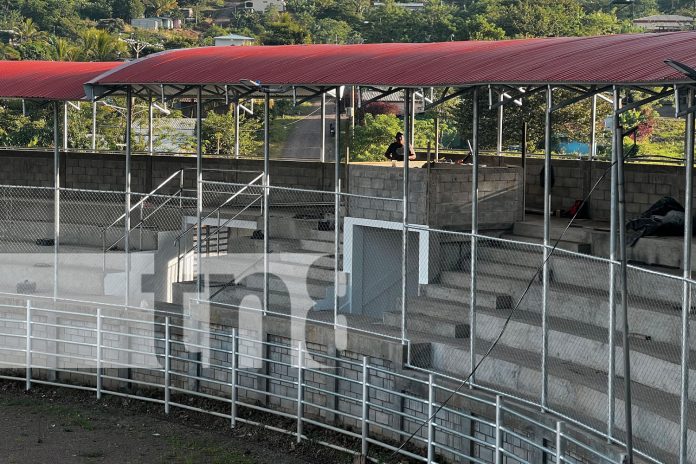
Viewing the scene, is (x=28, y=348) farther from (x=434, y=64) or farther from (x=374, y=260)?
(x=434, y=64)

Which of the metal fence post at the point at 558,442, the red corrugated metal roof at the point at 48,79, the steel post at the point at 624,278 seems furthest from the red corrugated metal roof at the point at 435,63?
the metal fence post at the point at 558,442

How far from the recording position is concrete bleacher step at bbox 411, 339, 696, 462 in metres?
13.4

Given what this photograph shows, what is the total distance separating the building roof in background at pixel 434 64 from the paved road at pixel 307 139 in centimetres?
3031

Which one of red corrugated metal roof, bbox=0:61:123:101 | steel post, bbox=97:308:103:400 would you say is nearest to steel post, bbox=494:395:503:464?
steel post, bbox=97:308:103:400

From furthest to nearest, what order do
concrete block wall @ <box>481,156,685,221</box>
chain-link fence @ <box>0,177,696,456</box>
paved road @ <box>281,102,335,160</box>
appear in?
paved road @ <box>281,102,335,160</box> → concrete block wall @ <box>481,156,685,221</box> → chain-link fence @ <box>0,177,696,456</box>

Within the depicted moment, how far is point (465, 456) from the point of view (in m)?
15.3

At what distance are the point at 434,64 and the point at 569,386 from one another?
5123mm

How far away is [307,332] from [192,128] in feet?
117

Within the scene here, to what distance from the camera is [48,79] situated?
26172 millimetres

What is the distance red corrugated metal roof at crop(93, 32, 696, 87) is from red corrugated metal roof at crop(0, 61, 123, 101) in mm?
1537

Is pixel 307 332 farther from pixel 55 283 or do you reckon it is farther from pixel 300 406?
pixel 55 283

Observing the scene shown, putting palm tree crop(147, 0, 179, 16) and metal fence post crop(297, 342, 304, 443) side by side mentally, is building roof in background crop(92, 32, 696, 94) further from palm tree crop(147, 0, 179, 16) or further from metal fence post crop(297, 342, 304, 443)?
palm tree crop(147, 0, 179, 16)

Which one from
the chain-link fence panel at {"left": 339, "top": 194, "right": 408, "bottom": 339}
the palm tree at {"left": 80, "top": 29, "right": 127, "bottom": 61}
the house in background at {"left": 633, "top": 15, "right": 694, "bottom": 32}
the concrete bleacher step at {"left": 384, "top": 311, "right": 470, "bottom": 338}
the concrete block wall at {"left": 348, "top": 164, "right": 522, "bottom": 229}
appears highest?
the house in background at {"left": 633, "top": 15, "right": 694, "bottom": 32}

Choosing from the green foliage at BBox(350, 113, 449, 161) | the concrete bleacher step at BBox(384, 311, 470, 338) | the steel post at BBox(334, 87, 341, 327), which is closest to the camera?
the concrete bleacher step at BBox(384, 311, 470, 338)
